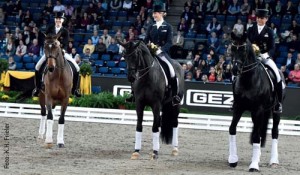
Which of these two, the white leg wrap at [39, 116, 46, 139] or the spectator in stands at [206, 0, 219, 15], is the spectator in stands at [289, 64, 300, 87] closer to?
the spectator in stands at [206, 0, 219, 15]

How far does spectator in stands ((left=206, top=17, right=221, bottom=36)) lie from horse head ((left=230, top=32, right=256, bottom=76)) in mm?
14096

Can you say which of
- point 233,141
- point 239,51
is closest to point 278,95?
point 233,141

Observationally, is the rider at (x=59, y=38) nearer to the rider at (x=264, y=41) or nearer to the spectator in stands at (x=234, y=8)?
the rider at (x=264, y=41)

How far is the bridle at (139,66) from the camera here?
12.2m

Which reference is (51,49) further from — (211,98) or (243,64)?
(211,98)

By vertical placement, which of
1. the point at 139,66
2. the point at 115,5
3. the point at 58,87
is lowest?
the point at 58,87

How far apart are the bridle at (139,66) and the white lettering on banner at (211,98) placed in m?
8.21

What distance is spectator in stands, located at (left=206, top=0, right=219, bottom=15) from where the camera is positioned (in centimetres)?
2689

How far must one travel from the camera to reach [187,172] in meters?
11.4

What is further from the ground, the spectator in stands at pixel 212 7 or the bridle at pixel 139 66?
the bridle at pixel 139 66

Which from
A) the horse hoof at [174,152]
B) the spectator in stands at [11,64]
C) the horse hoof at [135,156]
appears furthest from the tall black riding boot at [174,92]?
the spectator in stands at [11,64]

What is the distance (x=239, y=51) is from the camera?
456 inches

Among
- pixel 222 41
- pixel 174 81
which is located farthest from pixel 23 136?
pixel 222 41

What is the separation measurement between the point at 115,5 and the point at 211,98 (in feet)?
29.3
